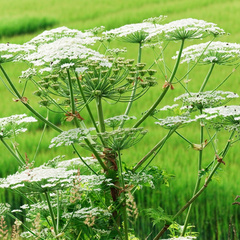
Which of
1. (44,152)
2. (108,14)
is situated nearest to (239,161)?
(44,152)

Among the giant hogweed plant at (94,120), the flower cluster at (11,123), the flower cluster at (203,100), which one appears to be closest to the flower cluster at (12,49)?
the giant hogweed plant at (94,120)

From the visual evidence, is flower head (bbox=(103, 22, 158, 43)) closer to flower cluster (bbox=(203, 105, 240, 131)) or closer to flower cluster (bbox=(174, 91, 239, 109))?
flower cluster (bbox=(174, 91, 239, 109))

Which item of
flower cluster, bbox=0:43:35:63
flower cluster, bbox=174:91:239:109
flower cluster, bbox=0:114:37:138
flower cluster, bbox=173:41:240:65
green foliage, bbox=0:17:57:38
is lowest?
green foliage, bbox=0:17:57:38

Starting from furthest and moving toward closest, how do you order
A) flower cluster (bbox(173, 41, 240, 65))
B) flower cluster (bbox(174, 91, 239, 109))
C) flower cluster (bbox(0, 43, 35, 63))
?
1. flower cluster (bbox(173, 41, 240, 65))
2. flower cluster (bbox(174, 91, 239, 109))
3. flower cluster (bbox(0, 43, 35, 63))

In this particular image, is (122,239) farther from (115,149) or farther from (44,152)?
(44,152)

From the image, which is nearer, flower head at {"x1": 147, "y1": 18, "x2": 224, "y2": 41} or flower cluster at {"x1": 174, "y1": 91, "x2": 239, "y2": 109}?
flower head at {"x1": 147, "y1": 18, "x2": 224, "y2": 41}

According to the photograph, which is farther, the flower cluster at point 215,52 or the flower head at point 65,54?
the flower cluster at point 215,52

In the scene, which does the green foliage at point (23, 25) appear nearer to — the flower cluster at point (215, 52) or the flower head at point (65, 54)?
the flower cluster at point (215, 52)

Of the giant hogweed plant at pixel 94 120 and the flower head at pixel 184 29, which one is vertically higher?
the flower head at pixel 184 29

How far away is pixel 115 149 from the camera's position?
227cm

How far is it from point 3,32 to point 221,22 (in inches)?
129

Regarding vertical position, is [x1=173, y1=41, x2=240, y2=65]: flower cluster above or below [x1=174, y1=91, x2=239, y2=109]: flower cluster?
above

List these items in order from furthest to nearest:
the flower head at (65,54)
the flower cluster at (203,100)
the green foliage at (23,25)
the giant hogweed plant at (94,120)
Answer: the green foliage at (23,25), the flower cluster at (203,100), the giant hogweed plant at (94,120), the flower head at (65,54)

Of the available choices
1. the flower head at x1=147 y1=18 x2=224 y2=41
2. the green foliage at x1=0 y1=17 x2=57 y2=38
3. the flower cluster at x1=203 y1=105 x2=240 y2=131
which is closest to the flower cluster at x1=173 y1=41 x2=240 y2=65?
the flower head at x1=147 y1=18 x2=224 y2=41
